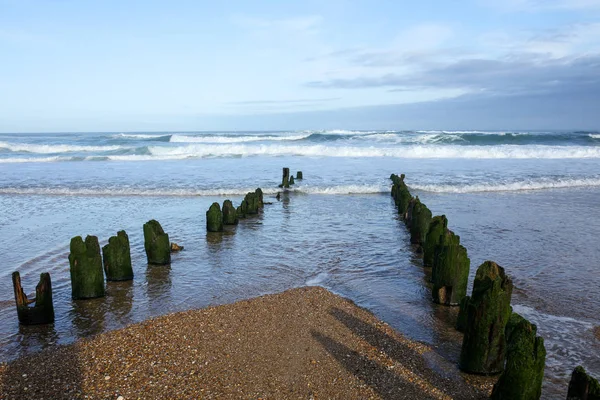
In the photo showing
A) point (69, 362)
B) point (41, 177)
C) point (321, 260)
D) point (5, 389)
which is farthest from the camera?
point (41, 177)

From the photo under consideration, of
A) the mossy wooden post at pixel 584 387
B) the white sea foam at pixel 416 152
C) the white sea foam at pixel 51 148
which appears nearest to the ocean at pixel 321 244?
the mossy wooden post at pixel 584 387

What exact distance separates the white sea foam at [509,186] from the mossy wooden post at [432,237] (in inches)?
451

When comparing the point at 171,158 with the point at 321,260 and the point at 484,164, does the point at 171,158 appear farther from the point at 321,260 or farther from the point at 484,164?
the point at 321,260

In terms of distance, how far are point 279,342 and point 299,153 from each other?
38667mm

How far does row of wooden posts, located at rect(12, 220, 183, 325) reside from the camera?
6.76m

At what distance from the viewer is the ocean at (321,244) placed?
704 cm

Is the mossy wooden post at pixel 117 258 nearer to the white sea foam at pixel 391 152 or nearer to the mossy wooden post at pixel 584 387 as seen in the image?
the mossy wooden post at pixel 584 387

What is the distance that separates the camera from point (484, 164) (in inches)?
1287

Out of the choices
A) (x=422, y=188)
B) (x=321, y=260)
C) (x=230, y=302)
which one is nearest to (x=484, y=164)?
(x=422, y=188)

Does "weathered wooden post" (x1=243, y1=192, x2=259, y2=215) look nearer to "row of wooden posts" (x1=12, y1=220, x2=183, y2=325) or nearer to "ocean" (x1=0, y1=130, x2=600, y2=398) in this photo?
"ocean" (x1=0, y1=130, x2=600, y2=398)

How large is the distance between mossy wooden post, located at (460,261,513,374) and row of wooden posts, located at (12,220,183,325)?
5.34m

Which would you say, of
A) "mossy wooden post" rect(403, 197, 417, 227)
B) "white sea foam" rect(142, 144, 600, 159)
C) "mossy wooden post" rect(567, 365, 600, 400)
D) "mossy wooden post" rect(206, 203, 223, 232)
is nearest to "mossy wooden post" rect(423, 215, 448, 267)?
"mossy wooden post" rect(403, 197, 417, 227)

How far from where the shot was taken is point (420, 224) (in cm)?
1127

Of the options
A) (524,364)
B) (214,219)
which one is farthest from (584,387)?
(214,219)
